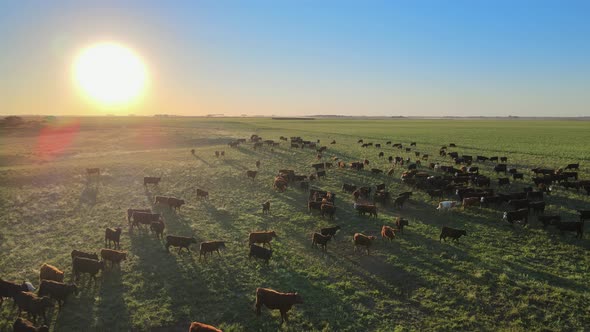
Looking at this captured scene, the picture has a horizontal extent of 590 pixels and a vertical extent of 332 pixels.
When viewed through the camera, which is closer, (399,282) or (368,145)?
(399,282)

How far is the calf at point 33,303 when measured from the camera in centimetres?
1047

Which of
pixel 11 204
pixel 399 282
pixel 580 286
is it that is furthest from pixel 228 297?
pixel 11 204

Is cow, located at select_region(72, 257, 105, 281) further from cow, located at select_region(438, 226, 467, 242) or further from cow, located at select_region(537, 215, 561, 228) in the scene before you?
cow, located at select_region(537, 215, 561, 228)

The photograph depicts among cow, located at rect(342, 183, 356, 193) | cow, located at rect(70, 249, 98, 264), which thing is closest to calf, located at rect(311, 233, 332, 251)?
cow, located at rect(70, 249, 98, 264)

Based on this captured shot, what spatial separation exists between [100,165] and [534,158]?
4442 centimetres

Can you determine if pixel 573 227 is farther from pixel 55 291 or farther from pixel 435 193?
pixel 55 291

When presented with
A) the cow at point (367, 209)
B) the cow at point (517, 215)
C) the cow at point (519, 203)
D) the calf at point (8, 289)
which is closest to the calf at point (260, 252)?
the cow at point (367, 209)

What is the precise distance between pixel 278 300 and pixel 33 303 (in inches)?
277

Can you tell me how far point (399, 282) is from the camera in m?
13.0

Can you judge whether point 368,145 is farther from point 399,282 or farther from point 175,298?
point 175,298

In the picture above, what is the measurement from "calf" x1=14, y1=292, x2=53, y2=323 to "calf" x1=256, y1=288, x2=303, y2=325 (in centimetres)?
614

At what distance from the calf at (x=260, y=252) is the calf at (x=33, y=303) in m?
6.72

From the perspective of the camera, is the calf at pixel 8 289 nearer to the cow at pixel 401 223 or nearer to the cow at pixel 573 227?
the cow at pixel 401 223

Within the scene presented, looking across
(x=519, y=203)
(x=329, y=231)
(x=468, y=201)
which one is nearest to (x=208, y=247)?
(x=329, y=231)
